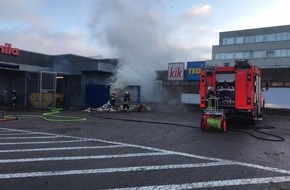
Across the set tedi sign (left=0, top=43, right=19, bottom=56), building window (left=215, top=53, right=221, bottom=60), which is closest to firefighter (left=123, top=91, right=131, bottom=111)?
tedi sign (left=0, top=43, right=19, bottom=56)

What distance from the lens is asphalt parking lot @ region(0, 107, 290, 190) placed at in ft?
19.3

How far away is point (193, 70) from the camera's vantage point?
30703 mm

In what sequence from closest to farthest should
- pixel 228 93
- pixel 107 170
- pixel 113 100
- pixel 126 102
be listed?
pixel 107 170 < pixel 228 93 < pixel 126 102 < pixel 113 100

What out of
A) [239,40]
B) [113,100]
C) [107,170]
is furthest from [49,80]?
[239,40]

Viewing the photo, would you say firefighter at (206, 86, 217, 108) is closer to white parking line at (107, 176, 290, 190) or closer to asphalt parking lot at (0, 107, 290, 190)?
asphalt parking lot at (0, 107, 290, 190)

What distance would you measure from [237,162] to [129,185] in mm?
3141

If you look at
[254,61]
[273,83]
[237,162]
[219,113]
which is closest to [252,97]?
[219,113]

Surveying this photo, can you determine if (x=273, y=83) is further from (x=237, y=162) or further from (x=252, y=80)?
(x=237, y=162)

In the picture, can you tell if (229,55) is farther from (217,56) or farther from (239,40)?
(239,40)

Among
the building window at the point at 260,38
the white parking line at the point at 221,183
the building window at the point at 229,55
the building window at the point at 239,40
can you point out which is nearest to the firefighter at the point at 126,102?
the white parking line at the point at 221,183

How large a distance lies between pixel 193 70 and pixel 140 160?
78.1 feet

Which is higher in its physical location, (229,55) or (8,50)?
(229,55)

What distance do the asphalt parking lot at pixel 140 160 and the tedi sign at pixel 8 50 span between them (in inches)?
588

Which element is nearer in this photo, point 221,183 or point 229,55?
point 221,183
